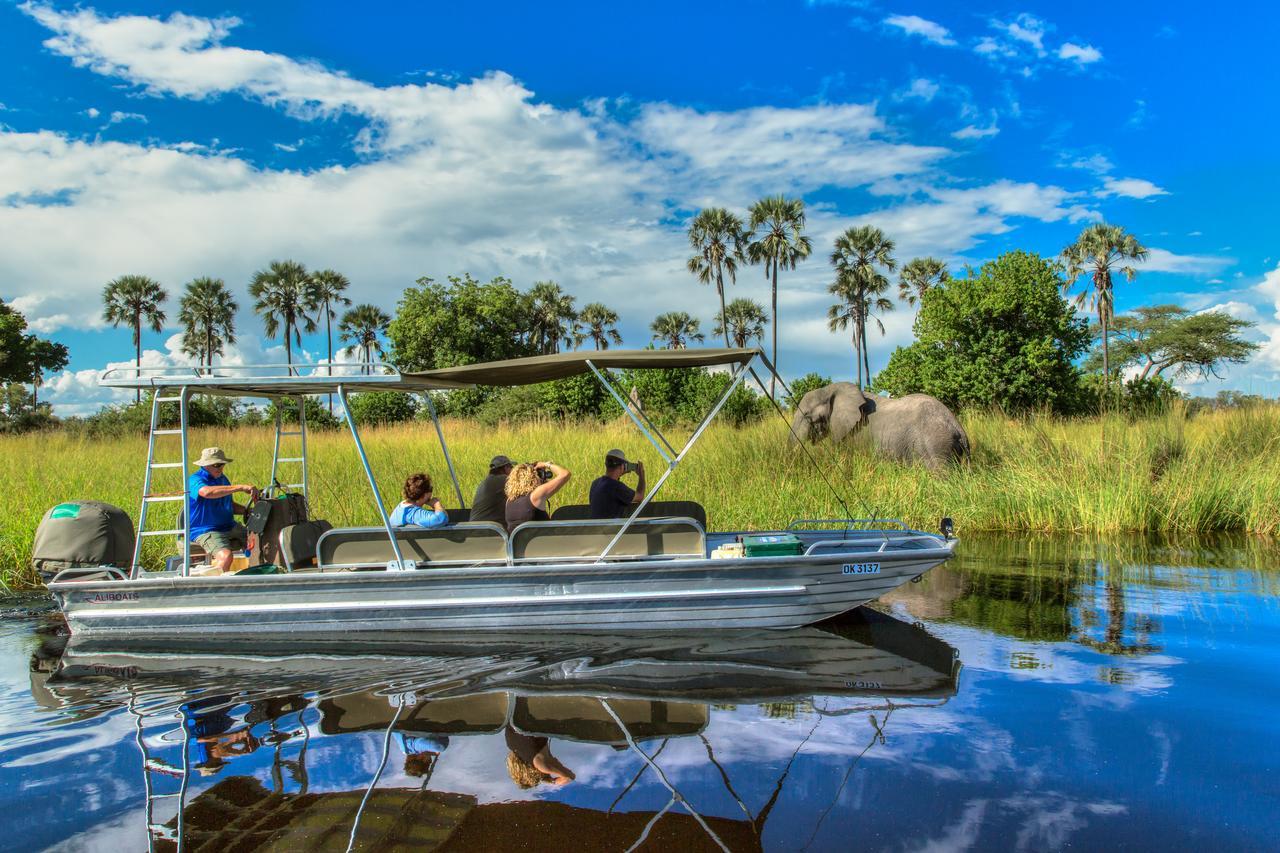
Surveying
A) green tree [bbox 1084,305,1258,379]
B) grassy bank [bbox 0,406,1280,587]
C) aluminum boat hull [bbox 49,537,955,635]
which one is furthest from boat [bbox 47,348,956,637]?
green tree [bbox 1084,305,1258,379]

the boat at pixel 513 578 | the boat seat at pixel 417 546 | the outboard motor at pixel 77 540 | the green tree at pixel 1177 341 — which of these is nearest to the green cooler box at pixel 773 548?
the boat at pixel 513 578

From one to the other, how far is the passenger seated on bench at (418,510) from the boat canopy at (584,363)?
919mm

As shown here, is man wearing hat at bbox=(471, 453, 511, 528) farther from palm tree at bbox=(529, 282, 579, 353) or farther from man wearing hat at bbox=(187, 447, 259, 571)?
palm tree at bbox=(529, 282, 579, 353)

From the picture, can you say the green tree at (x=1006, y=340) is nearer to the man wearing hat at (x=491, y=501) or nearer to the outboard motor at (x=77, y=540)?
the man wearing hat at (x=491, y=501)

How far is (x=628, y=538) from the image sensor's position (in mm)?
7531

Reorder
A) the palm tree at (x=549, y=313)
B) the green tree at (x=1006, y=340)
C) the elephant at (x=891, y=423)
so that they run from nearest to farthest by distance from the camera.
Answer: the elephant at (x=891, y=423)
the green tree at (x=1006, y=340)
the palm tree at (x=549, y=313)

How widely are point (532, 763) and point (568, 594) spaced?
2.37 metres

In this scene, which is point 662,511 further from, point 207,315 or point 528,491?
point 207,315

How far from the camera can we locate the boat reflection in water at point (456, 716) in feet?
14.2

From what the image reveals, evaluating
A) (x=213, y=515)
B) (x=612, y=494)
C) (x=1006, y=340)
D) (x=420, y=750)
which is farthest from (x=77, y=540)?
(x=1006, y=340)

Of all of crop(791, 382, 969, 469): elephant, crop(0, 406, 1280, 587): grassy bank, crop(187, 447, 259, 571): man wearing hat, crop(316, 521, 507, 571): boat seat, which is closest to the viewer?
crop(316, 521, 507, 571): boat seat

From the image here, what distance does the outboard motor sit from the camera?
27.4ft

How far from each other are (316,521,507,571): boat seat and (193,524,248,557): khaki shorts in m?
1.46

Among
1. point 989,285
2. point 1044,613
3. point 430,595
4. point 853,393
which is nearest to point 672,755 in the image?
point 430,595
